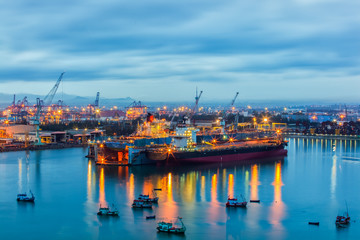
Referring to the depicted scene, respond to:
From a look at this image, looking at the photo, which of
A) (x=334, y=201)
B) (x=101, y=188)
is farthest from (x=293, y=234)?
(x=101, y=188)

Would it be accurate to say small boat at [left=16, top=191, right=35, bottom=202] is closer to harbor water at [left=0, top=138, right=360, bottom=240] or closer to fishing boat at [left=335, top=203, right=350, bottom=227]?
harbor water at [left=0, top=138, right=360, bottom=240]

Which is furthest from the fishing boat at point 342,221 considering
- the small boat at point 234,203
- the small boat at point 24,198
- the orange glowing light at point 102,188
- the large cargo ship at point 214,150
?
the large cargo ship at point 214,150

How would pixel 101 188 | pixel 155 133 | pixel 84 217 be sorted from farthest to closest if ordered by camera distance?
1. pixel 155 133
2. pixel 101 188
3. pixel 84 217

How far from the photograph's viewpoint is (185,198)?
934 centimetres

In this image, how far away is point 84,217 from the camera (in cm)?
800

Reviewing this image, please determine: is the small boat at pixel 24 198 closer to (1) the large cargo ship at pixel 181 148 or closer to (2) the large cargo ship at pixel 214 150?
(1) the large cargo ship at pixel 181 148

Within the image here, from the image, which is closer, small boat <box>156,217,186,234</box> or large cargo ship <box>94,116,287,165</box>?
small boat <box>156,217,186,234</box>

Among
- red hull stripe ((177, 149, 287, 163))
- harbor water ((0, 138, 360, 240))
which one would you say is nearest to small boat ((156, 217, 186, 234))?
harbor water ((0, 138, 360, 240))

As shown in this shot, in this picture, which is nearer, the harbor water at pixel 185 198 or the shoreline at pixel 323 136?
the harbor water at pixel 185 198

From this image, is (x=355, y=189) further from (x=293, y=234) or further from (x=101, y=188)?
(x=101, y=188)

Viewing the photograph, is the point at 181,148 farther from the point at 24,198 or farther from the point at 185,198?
the point at 24,198

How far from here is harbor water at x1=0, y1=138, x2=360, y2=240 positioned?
24.1 feet

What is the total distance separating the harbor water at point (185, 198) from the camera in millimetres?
7336

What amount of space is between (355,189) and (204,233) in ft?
16.0
